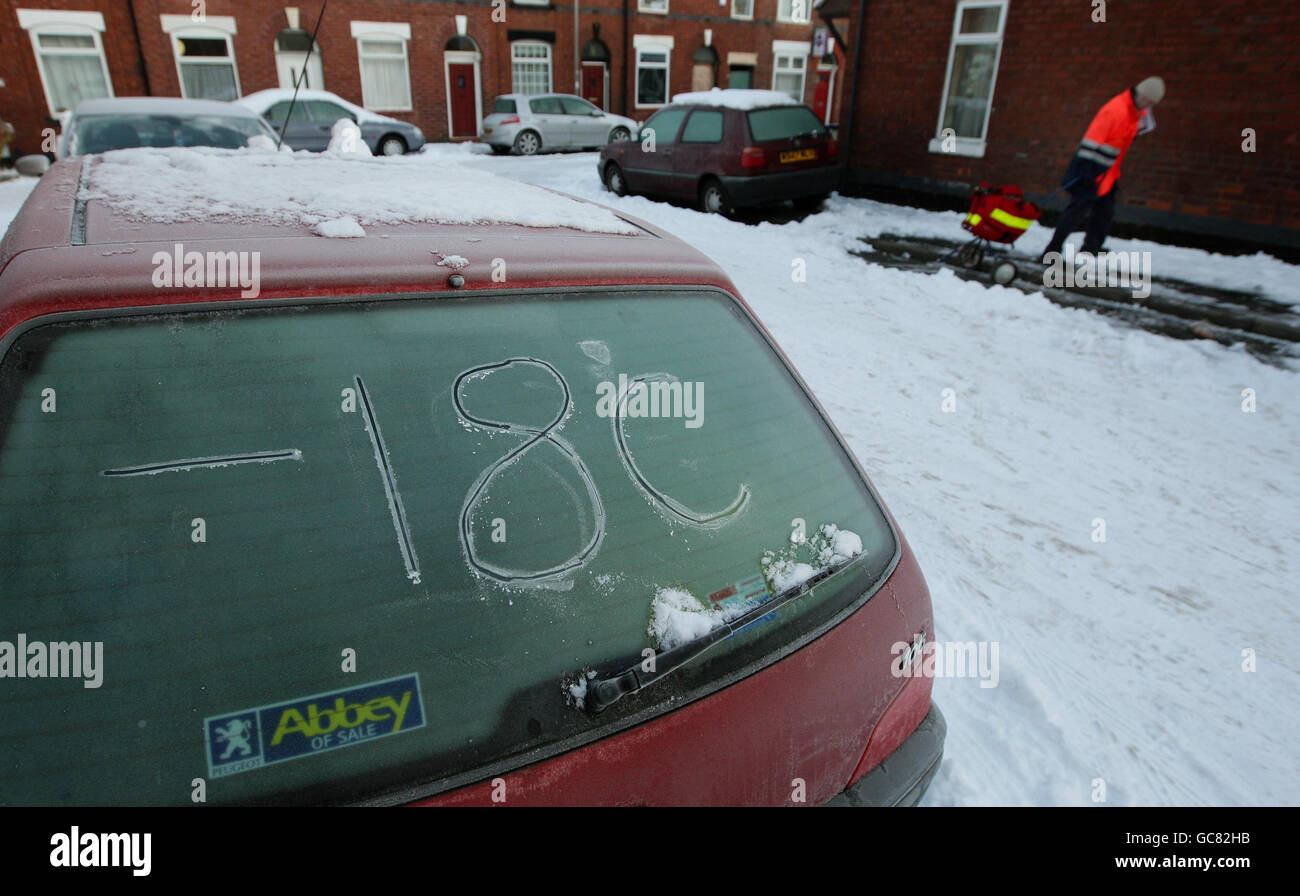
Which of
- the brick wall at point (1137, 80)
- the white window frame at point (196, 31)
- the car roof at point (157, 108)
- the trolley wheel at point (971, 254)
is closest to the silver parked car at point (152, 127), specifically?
the car roof at point (157, 108)

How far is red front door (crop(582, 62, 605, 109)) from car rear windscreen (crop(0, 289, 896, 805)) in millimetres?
27397

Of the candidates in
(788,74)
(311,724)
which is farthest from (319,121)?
(311,724)

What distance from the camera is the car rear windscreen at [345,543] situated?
1091mm

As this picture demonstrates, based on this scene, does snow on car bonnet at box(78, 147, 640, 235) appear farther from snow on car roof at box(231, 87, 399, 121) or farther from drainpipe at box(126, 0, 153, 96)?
drainpipe at box(126, 0, 153, 96)

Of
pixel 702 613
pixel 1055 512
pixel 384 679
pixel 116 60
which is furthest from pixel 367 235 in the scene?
pixel 116 60

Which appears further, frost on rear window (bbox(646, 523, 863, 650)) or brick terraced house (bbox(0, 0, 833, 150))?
brick terraced house (bbox(0, 0, 833, 150))

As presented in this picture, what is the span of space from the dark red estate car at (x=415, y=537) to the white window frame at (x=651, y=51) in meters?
27.5

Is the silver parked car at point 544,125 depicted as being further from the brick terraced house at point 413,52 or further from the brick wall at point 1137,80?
the brick wall at point 1137,80

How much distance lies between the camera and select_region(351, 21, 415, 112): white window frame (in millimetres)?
22078

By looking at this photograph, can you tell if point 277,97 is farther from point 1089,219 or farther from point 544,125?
point 1089,219

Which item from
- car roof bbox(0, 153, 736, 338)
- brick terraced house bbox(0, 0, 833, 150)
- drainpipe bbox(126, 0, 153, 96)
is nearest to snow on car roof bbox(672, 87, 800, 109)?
car roof bbox(0, 153, 736, 338)

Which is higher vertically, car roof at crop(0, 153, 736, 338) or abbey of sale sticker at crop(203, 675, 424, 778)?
car roof at crop(0, 153, 736, 338)

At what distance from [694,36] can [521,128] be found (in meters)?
10.5

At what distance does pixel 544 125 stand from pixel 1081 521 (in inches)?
803
